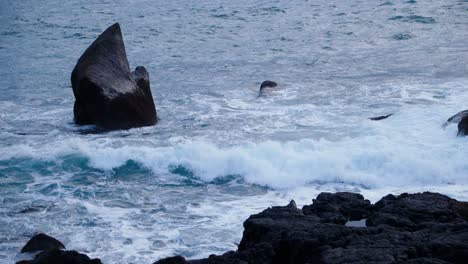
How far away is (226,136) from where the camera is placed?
1146 cm

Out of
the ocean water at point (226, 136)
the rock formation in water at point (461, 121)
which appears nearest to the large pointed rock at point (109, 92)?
the ocean water at point (226, 136)

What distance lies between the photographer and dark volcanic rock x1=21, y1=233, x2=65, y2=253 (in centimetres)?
721

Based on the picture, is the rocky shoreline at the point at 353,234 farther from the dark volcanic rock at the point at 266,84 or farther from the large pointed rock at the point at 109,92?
the dark volcanic rock at the point at 266,84

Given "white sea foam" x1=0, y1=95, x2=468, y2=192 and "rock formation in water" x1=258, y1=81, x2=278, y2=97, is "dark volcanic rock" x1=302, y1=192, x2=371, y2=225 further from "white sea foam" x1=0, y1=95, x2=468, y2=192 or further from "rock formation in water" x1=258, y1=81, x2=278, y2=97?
"rock formation in water" x1=258, y1=81, x2=278, y2=97

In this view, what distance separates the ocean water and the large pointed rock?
280 mm

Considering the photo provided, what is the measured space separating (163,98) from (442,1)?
1305cm

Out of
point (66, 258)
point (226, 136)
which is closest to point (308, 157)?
point (226, 136)

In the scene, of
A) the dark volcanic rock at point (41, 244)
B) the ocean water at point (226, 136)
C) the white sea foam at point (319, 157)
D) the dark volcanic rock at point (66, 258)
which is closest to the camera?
the dark volcanic rock at point (66, 258)

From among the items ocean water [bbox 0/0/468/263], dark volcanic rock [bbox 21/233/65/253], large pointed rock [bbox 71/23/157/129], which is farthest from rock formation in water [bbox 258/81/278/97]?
dark volcanic rock [bbox 21/233/65/253]

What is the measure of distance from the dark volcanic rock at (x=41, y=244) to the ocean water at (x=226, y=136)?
0.16 meters

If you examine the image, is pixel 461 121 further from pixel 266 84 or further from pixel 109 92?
pixel 109 92

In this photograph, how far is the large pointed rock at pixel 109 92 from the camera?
457 inches

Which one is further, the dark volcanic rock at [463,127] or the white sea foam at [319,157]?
the dark volcanic rock at [463,127]

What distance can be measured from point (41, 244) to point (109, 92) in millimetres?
4687
